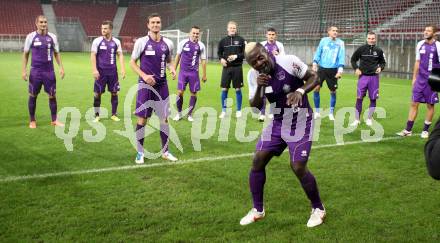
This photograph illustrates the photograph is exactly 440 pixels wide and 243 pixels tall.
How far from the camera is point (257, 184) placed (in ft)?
15.8

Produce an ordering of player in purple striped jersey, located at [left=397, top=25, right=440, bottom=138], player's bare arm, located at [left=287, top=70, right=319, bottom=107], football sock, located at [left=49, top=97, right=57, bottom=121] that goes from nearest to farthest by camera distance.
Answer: player's bare arm, located at [left=287, top=70, right=319, bottom=107], player in purple striped jersey, located at [left=397, top=25, right=440, bottom=138], football sock, located at [left=49, top=97, right=57, bottom=121]

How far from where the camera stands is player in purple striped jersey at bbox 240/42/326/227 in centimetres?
432

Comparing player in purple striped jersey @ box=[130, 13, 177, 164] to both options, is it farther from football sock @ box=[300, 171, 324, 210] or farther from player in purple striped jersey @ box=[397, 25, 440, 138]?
player in purple striped jersey @ box=[397, 25, 440, 138]

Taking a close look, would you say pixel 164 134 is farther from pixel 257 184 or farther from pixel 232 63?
pixel 232 63

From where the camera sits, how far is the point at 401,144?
28.2 feet

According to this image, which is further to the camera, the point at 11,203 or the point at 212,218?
the point at 11,203

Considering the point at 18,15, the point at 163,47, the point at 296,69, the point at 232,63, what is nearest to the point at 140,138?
the point at 163,47

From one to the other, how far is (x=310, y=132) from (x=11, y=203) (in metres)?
3.40

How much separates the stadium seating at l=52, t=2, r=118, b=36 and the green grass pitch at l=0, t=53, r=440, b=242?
51.2 metres

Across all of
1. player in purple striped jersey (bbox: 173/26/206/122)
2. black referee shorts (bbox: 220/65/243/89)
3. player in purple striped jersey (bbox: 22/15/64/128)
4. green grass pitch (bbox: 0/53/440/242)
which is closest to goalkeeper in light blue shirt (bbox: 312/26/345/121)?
black referee shorts (bbox: 220/65/243/89)

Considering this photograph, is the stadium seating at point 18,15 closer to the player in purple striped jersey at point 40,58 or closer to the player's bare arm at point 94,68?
the player's bare arm at point 94,68

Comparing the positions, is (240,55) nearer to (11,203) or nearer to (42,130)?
(42,130)

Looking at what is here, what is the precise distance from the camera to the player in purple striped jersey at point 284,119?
4.32 m

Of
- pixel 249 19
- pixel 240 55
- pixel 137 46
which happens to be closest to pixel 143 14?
pixel 249 19
